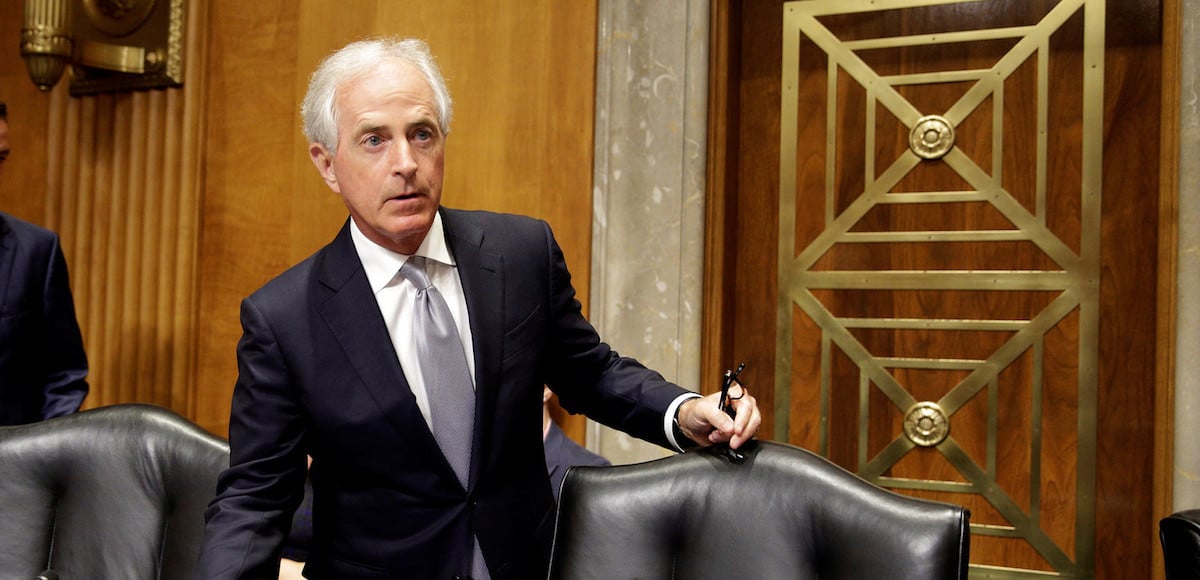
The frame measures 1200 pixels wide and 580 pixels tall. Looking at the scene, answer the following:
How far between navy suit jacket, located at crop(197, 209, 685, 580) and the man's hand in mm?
64

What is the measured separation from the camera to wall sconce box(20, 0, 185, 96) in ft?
10.6

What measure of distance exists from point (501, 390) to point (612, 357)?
24 centimetres

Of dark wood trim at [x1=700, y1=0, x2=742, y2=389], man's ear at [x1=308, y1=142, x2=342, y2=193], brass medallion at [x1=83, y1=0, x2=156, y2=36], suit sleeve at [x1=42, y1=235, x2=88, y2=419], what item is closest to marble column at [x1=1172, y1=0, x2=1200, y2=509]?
dark wood trim at [x1=700, y1=0, x2=742, y2=389]

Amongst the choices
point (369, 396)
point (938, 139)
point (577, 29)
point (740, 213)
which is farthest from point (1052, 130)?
point (369, 396)

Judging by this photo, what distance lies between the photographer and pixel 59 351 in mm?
2596

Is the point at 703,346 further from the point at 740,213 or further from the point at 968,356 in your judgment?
the point at 968,356

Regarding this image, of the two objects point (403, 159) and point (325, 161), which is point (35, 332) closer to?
point (325, 161)

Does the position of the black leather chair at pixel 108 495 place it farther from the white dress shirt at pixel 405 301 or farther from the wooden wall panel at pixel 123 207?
the wooden wall panel at pixel 123 207

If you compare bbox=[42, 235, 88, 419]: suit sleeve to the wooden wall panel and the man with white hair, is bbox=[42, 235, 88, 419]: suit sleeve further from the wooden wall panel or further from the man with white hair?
the man with white hair

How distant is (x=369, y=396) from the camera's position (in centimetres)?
146

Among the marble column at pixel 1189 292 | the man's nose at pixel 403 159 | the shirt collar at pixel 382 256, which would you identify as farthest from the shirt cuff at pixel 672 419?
the marble column at pixel 1189 292

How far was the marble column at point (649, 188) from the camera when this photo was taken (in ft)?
9.05

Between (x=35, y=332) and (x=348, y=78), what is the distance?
159 cm

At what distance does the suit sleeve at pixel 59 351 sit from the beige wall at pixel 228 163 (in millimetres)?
730
